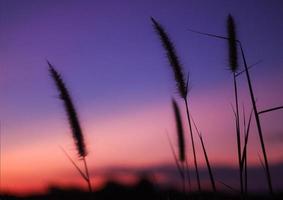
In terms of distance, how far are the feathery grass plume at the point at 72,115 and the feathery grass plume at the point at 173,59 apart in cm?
158

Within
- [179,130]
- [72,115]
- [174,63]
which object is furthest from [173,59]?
[179,130]

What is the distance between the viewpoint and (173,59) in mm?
6828

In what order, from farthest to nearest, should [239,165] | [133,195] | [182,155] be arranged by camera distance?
[133,195]
[182,155]
[239,165]

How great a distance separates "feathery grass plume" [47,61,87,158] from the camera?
654cm

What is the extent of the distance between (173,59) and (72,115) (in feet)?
5.62

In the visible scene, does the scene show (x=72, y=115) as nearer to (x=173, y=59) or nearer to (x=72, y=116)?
(x=72, y=116)

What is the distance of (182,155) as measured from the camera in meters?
8.51

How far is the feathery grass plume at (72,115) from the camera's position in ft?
21.5

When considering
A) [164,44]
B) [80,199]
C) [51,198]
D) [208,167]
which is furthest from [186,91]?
[51,198]

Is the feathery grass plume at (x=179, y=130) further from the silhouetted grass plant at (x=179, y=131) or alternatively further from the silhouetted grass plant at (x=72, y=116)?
the silhouetted grass plant at (x=72, y=116)

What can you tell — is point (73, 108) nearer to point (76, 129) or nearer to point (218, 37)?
point (76, 129)

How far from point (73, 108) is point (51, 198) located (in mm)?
5293

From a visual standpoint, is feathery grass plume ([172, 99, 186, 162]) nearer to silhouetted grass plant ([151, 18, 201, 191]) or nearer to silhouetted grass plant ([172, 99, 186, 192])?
silhouetted grass plant ([172, 99, 186, 192])

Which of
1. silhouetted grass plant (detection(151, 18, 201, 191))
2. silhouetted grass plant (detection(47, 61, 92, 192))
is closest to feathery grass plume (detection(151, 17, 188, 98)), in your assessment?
silhouetted grass plant (detection(151, 18, 201, 191))
